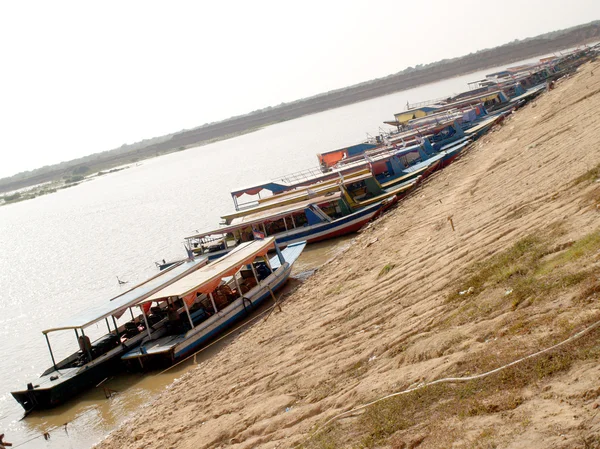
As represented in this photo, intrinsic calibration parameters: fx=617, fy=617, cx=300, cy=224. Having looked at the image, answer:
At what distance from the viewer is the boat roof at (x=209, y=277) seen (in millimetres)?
19969

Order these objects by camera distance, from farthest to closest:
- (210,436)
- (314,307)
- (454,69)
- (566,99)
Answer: (454,69) → (566,99) → (314,307) → (210,436)

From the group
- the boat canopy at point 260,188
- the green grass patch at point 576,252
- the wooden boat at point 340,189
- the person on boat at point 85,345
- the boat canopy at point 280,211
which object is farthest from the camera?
the boat canopy at point 260,188

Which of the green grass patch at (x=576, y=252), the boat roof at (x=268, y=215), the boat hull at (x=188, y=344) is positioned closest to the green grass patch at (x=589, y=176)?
the green grass patch at (x=576, y=252)

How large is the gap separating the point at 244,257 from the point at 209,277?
6.56 feet

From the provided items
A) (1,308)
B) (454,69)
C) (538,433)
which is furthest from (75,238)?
(454,69)

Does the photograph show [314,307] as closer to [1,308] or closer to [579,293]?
[579,293]

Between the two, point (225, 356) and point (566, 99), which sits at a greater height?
point (566, 99)

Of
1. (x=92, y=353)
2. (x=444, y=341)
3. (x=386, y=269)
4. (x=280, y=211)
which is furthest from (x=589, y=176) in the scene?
(x=280, y=211)

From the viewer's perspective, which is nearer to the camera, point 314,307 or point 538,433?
point 538,433

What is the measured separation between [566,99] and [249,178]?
41809 millimetres

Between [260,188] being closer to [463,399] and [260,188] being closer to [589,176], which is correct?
[589,176]

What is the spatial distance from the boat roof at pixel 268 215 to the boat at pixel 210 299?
5998mm

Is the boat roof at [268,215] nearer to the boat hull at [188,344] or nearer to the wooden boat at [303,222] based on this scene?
the wooden boat at [303,222]

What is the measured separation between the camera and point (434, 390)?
308 inches
